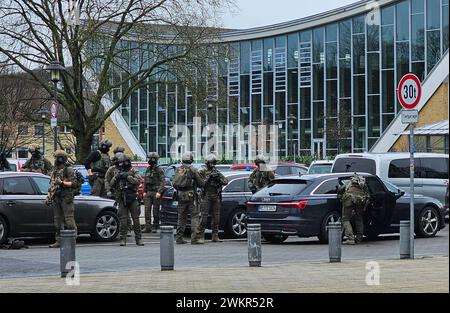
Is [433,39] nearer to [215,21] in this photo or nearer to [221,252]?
[215,21]

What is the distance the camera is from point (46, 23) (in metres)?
38.1

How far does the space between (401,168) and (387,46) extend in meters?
30.7

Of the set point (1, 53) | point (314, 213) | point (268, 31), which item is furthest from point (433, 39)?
point (314, 213)

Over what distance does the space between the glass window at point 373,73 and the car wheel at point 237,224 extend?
117ft

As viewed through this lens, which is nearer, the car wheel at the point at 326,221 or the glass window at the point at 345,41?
the car wheel at the point at 326,221

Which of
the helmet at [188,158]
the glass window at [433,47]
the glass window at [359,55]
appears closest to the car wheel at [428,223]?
the helmet at [188,158]

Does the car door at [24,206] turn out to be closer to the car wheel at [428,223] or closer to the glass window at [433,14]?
the car wheel at [428,223]

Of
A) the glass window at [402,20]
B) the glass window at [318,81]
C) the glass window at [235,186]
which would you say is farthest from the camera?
the glass window at [318,81]

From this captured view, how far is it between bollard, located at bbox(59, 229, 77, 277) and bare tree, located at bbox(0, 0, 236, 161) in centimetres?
2435

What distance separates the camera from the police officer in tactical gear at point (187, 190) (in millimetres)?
19719

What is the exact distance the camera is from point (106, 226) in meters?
20.3

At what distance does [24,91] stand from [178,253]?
33584 millimetres

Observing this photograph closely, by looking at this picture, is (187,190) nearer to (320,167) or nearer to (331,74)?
(320,167)

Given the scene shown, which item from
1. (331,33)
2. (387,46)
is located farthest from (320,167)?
(331,33)
